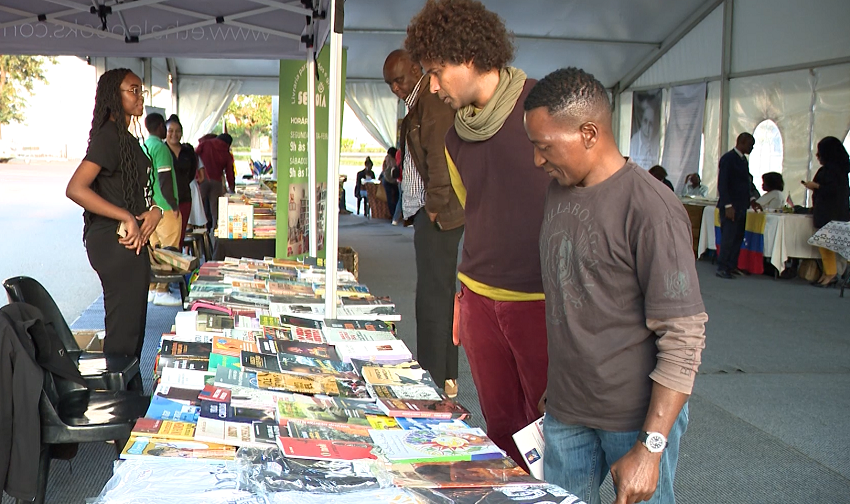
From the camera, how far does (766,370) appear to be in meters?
4.31

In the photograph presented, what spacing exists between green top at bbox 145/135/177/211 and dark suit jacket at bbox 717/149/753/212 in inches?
207

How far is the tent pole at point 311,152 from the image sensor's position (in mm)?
4262

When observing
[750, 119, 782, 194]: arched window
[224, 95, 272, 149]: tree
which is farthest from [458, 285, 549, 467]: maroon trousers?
[224, 95, 272, 149]: tree

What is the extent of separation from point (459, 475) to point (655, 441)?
33 centimetres

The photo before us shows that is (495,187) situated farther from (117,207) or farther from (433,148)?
(117,207)

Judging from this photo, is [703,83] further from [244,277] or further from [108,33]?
[244,277]

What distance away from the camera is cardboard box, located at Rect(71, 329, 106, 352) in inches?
140

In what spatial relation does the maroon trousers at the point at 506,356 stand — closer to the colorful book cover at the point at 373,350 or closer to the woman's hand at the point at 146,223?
the colorful book cover at the point at 373,350

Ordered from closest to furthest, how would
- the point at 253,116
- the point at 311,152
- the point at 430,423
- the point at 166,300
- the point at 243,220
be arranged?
the point at 430,423, the point at 311,152, the point at 243,220, the point at 166,300, the point at 253,116

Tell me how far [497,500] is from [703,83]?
1099 centimetres

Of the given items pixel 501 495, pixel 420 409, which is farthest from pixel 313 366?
pixel 501 495

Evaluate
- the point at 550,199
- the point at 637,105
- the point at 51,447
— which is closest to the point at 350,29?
the point at 637,105

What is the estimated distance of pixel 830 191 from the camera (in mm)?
7277

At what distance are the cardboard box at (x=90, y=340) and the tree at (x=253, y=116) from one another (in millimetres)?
25401
